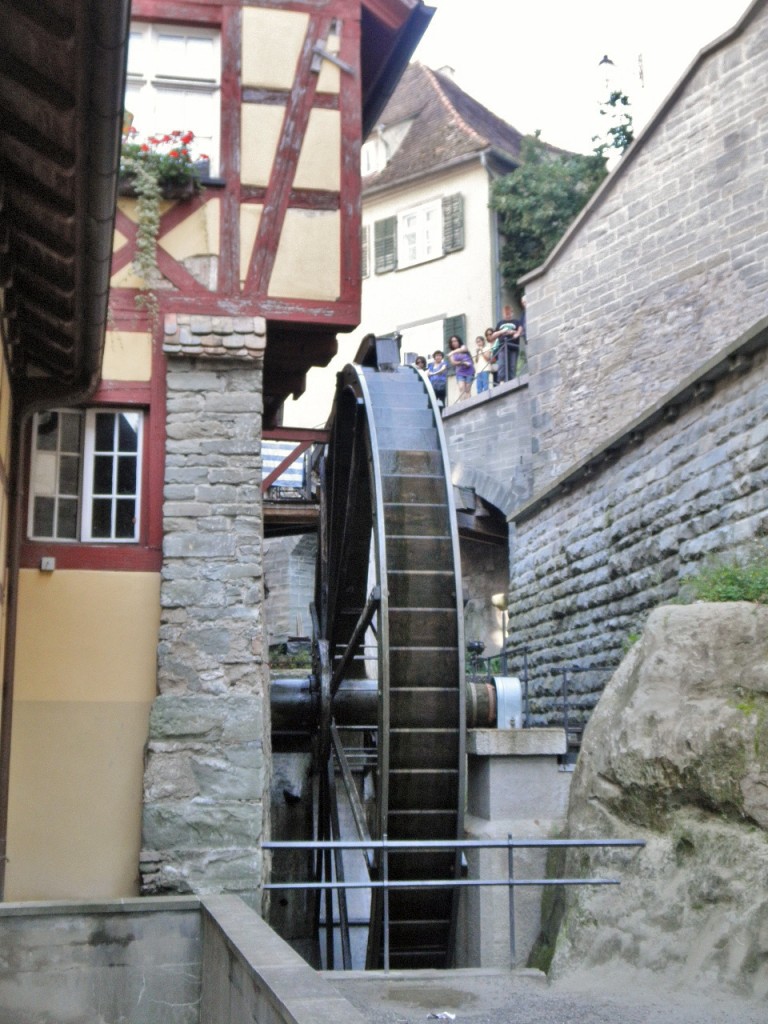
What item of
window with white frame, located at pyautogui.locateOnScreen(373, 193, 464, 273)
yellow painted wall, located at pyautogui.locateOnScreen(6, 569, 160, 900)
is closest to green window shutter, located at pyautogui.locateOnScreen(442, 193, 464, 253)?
window with white frame, located at pyautogui.locateOnScreen(373, 193, 464, 273)

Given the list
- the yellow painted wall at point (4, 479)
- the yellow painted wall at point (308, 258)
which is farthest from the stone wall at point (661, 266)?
the yellow painted wall at point (4, 479)

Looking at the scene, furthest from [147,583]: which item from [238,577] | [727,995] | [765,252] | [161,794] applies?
[765,252]

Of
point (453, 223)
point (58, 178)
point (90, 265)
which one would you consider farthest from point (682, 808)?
point (453, 223)

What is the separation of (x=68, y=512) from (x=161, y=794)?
1998 mm

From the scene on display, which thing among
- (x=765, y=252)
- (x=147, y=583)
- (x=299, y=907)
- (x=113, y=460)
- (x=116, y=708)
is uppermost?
(x=765, y=252)

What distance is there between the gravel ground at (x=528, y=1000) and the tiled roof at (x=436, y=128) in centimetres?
2075

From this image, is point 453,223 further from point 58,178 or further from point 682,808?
point 682,808

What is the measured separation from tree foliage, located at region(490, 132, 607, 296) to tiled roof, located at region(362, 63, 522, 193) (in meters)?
1.03

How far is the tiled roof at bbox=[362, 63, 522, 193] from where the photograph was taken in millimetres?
25531

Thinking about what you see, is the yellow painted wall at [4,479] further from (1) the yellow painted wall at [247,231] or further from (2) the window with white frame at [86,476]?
(1) the yellow painted wall at [247,231]

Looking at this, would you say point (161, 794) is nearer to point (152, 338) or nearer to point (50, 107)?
point (152, 338)

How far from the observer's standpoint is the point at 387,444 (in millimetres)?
9219

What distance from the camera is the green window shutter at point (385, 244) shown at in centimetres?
2653

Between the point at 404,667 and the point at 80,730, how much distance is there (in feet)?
7.01
